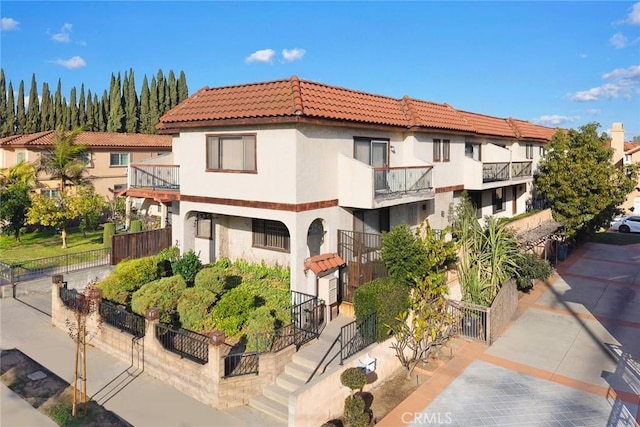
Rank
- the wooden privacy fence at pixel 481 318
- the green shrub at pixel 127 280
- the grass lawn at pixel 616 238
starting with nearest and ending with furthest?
the wooden privacy fence at pixel 481 318
the green shrub at pixel 127 280
the grass lawn at pixel 616 238

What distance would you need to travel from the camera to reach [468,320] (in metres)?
14.2

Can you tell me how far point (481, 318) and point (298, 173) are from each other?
7.10 meters

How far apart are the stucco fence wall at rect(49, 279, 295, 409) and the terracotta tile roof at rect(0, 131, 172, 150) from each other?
2425cm

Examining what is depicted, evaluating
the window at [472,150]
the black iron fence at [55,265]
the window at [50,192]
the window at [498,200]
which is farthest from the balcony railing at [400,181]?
the window at [50,192]

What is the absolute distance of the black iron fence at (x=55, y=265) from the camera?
18.0m

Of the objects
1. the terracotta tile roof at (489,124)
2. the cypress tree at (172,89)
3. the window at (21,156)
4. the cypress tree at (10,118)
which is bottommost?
the window at (21,156)

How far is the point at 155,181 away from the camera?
18422mm

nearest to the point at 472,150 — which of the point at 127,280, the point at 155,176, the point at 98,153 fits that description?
the point at 155,176

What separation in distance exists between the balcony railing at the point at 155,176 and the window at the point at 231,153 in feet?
7.80

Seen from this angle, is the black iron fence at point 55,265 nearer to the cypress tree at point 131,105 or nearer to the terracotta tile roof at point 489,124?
the terracotta tile roof at point 489,124

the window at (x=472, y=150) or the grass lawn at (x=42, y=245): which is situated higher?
the window at (x=472, y=150)

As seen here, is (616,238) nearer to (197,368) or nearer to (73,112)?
(197,368)

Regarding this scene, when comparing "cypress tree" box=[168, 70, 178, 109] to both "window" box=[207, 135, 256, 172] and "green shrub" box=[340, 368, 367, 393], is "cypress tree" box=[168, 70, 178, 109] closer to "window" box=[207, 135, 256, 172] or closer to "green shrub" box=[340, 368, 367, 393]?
"window" box=[207, 135, 256, 172]

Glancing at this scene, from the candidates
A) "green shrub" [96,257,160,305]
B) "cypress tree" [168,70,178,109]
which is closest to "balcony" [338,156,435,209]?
"green shrub" [96,257,160,305]
